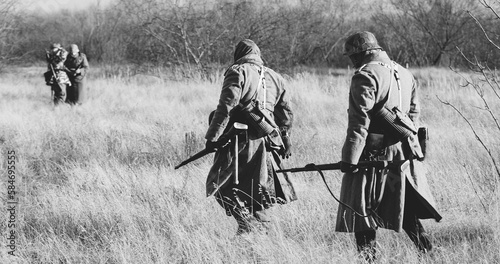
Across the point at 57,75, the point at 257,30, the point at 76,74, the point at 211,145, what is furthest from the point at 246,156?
the point at 257,30

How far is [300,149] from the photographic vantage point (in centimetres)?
688

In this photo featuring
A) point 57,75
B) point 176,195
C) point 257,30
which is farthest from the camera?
point 257,30

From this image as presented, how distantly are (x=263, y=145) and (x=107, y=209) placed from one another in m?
1.54

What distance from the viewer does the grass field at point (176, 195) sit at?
3.87 meters

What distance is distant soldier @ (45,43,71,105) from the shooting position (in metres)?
11.2

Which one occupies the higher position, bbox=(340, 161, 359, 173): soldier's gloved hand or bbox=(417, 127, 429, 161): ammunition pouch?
bbox=(417, 127, 429, 161): ammunition pouch

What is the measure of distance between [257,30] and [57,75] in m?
6.19

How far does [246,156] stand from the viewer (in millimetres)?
4082

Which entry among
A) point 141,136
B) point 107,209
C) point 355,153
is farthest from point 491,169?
point 141,136

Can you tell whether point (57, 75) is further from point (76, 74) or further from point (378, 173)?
point (378, 173)

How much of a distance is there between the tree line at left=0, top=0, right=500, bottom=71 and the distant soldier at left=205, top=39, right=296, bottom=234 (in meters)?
7.19

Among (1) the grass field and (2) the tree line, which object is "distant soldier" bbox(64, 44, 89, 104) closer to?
(1) the grass field

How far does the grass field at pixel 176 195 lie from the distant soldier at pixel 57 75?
64.2 inches

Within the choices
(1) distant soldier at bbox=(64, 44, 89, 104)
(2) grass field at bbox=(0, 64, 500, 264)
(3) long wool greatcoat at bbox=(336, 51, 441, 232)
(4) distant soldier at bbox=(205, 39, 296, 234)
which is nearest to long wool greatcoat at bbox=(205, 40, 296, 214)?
(4) distant soldier at bbox=(205, 39, 296, 234)
